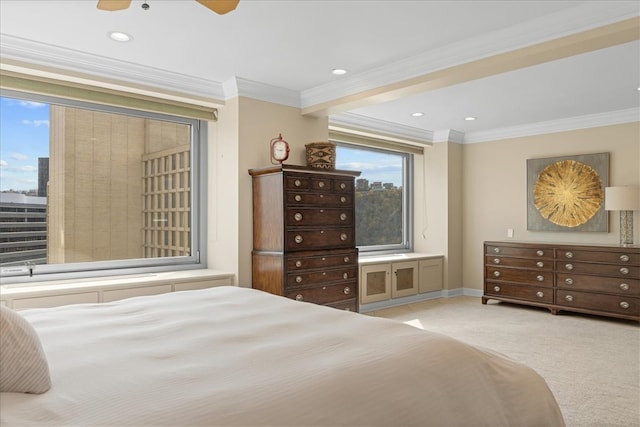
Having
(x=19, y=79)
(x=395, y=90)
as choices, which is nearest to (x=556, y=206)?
(x=395, y=90)

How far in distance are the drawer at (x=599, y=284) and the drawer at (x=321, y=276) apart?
8.71ft

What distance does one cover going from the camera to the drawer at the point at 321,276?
13.0 ft

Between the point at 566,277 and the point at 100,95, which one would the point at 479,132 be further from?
the point at 100,95

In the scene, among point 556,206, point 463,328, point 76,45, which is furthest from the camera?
point 556,206

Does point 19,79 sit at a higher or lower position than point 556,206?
higher

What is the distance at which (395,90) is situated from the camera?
3959 millimetres

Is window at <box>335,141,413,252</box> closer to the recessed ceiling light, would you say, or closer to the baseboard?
the baseboard

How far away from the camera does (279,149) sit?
434 centimetres

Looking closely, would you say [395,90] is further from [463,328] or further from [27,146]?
[27,146]

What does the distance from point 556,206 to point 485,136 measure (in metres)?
1.42

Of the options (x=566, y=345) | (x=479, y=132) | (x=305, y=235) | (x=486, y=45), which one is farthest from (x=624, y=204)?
(x=305, y=235)

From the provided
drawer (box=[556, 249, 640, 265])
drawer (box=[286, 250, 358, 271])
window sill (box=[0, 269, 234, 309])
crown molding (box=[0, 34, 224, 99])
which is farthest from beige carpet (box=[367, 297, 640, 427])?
crown molding (box=[0, 34, 224, 99])

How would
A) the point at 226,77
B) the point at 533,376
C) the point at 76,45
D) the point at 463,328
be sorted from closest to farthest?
the point at 533,376, the point at 76,45, the point at 226,77, the point at 463,328

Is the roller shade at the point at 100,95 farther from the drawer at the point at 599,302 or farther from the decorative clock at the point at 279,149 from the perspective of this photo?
the drawer at the point at 599,302
